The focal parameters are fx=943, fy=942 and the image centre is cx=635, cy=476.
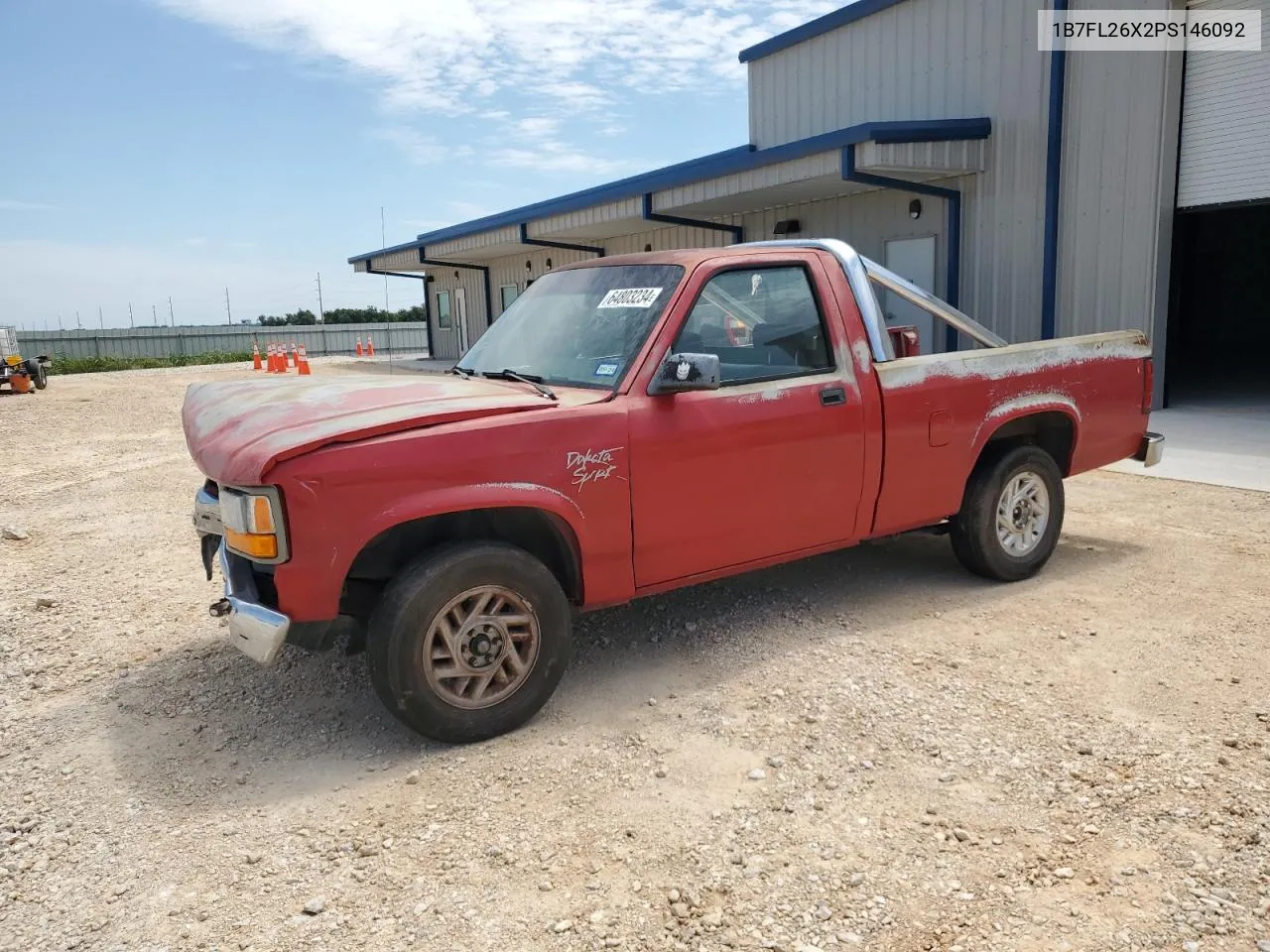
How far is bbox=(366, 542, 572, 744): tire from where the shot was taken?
3404 mm

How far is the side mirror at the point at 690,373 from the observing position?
12.4 feet

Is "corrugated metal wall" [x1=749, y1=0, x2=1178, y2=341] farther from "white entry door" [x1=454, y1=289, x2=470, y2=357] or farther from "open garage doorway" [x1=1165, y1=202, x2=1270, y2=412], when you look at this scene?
"white entry door" [x1=454, y1=289, x2=470, y2=357]

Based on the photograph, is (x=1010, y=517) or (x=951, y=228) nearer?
(x=1010, y=517)

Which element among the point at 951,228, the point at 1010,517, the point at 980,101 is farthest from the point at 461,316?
the point at 1010,517

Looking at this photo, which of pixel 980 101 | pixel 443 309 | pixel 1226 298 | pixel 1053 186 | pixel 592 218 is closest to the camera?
pixel 1053 186

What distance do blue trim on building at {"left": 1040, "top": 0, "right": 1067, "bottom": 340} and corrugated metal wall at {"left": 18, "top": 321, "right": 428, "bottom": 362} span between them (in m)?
37.5

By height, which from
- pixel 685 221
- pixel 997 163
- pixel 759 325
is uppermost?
pixel 997 163

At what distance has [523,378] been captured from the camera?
4.35 meters

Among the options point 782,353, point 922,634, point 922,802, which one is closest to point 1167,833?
point 922,802

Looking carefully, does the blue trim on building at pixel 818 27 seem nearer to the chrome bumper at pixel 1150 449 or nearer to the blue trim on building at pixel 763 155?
the blue trim on building at pixel 763 155

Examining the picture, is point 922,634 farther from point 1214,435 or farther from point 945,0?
point 945,0

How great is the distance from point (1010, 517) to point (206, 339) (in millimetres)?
51707

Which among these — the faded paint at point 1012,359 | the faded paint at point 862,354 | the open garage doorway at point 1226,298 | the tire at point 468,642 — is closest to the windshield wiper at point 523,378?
the tire at point 468,642

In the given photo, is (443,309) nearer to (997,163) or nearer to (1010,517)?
(997,163)
